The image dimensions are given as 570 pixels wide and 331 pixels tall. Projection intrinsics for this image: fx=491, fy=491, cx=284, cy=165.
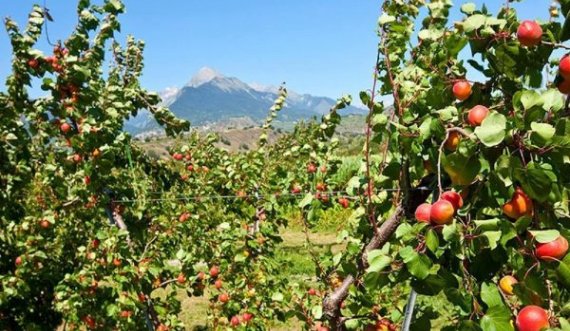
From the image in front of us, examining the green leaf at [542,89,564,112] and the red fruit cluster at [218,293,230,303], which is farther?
the red fruit cluster at [218,293,230,303]

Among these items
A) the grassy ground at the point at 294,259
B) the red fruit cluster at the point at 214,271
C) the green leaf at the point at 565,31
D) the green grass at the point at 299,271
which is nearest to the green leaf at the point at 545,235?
the green leaf at the point at 565,31

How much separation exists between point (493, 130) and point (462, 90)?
320mm

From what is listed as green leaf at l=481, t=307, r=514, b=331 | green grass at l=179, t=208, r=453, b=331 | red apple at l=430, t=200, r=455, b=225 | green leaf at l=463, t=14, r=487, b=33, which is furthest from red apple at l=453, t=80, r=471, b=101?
green grass at l=179, t=208, r=453, b=331

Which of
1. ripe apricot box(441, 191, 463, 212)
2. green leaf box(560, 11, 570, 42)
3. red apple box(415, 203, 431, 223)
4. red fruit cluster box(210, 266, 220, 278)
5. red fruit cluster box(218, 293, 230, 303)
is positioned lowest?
red fruit cluster box(218, 293, 230, 303)

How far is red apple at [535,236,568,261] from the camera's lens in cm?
106

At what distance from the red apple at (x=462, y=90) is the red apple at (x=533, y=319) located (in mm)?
590

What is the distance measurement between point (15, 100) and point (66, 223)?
6.47 ft

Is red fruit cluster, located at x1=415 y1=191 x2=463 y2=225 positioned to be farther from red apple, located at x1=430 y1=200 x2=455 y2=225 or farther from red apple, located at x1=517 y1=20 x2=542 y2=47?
red apple, located at x1=517 y1=20 x2=542 y2=47

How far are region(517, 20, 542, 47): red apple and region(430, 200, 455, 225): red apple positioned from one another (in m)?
0.46

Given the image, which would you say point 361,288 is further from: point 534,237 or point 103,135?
point 103,135

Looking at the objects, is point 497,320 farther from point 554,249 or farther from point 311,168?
point 311,168

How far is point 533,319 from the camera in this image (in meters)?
1.05

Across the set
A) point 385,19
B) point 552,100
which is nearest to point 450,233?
point 552,100

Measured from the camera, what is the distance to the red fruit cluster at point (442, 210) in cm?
115
